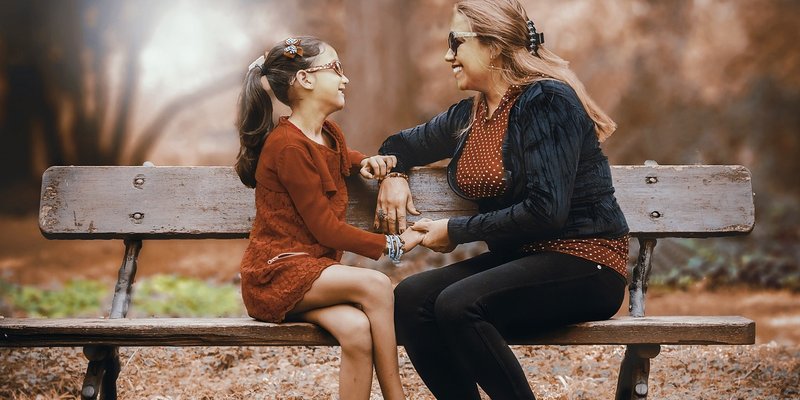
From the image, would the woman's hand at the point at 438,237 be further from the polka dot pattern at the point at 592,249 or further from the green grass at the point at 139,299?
the green grass at the point at 139,299

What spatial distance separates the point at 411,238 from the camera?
11.5 feet

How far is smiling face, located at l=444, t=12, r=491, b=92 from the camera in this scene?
3.50 meters

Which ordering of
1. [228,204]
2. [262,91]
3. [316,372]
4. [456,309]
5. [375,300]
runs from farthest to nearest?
[316,372] → [228,204] → [262,91] → [375,300] → [456,309]

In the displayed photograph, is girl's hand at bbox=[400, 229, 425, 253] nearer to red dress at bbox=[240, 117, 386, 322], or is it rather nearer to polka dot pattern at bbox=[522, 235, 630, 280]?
red dress at bbox=[240, 117, 386, 322]

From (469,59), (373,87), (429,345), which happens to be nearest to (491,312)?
(429,345)

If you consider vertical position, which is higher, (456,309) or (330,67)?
(330,67)

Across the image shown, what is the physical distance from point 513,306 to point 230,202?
150cm

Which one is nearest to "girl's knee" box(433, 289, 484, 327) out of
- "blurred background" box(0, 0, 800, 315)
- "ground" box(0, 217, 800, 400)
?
"ground" box(0, 217, 800, 400)

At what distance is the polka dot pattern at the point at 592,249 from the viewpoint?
331 cm

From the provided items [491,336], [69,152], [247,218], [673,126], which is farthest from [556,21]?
[491,336]

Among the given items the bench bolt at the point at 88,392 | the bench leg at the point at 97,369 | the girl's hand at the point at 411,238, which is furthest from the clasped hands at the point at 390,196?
the bench bolt at the point at 88,392

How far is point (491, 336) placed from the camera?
3115 millimetres

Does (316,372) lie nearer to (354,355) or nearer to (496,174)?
(354,355)

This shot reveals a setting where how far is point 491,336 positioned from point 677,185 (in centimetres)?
146
